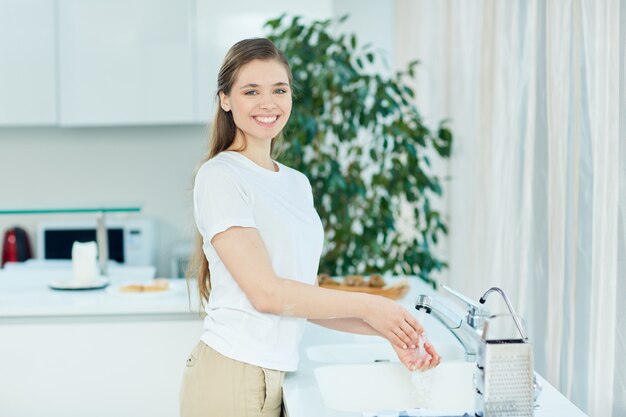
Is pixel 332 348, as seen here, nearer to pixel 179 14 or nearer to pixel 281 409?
pixel 281 409

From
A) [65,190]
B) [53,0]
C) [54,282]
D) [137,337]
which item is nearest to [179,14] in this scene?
[53,0]

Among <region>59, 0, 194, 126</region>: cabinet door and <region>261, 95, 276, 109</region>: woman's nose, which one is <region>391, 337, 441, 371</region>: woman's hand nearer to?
<region>261, 95, 276, 109</region>: woman's nose

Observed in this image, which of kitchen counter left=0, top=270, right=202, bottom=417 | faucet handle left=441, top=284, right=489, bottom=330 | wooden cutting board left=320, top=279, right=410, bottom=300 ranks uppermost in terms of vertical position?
faucet handle left=441, top=284, right=489, bottom=330

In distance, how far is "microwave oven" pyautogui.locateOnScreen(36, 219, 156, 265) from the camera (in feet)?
12.8

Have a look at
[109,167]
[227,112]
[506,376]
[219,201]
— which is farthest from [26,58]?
[506,376]

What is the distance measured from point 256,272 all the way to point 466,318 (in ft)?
1.27

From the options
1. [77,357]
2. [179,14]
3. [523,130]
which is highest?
[179,14]

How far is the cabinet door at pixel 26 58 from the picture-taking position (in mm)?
3611

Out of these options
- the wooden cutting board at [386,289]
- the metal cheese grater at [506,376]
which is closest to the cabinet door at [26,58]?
the wooden cutting board at [386,289]

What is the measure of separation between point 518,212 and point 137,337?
112 cm

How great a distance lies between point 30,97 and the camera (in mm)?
3646

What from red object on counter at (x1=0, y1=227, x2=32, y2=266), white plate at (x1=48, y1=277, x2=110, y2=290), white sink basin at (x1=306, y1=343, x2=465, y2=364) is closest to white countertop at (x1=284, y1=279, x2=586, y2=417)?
white sink basin at (x1=306, y1=343, x2=465, y2=364)

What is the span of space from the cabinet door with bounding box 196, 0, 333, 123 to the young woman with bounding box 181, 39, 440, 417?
A: 205 centimetres

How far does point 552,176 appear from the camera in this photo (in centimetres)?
200
